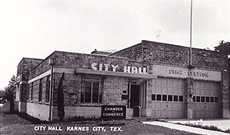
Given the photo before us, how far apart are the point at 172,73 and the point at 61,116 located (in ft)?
30.8

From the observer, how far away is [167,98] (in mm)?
23453

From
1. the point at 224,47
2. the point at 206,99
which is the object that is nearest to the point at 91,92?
the point at 206,99

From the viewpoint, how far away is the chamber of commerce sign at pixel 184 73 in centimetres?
2289

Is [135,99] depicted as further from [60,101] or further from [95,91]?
[60,101]

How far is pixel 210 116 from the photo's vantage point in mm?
25625

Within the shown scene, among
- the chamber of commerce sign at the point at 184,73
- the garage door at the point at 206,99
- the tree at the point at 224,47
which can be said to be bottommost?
the garage door at the point at 206,99

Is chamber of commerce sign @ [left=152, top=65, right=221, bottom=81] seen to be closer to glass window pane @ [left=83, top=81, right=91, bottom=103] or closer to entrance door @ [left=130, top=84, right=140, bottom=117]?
entrance door @ [left=130, top=84, right=140, bottom=117]

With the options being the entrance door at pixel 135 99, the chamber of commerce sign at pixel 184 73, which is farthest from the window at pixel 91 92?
the chamber of commerce sign at pixel 184 73

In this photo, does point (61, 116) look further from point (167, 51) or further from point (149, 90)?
point (167, 51)

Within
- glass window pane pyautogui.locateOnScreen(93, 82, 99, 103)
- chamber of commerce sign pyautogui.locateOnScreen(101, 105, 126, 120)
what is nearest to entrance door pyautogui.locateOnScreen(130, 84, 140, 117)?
glass window pane pyautogui.locateOnScreen(93, 82, 99, 103)

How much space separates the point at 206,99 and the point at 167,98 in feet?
13.7

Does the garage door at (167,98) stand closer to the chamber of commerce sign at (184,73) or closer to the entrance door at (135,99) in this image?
the chamber of commerce sign at (184,73)

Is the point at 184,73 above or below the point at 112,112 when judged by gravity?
above

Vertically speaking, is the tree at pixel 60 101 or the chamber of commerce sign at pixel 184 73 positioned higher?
the chamber of commerce sign at pixel 184 73
